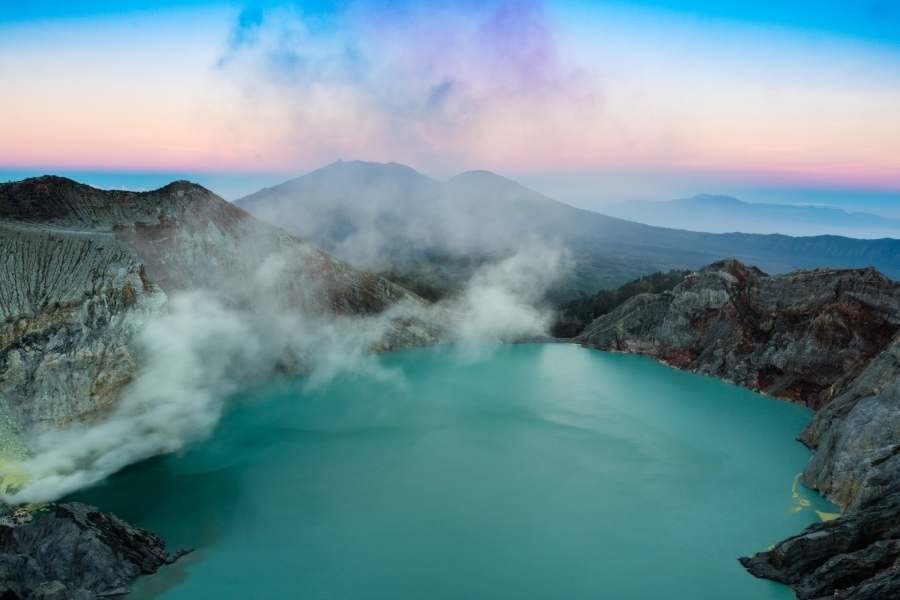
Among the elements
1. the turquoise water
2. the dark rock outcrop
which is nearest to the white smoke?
the turquoise water

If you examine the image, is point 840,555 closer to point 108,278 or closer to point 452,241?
point 108,278

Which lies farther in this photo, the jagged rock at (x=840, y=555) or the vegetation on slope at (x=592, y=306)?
the vegetation on slope at (x=592, y=306)

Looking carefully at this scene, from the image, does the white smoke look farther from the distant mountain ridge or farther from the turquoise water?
the distant mountain ridge

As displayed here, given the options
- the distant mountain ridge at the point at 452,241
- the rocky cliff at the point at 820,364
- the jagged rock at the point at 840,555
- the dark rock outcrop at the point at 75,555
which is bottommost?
the dark rock outcrop at the point at 75,555

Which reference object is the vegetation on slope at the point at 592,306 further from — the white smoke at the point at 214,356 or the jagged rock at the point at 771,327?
the jagged rock at the point at 771,327

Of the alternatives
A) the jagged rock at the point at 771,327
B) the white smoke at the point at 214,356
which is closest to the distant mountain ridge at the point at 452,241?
the white smoke at the point at 214,356
